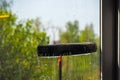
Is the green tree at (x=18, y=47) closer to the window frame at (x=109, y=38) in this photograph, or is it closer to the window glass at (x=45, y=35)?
the window glass at (x=45, y=35)

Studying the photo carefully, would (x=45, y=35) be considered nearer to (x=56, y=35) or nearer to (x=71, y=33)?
(x=56, y=35)

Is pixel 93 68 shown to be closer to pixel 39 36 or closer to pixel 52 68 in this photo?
pixel 52 68

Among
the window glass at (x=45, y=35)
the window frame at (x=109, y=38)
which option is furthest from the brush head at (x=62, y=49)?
the window frame at (x=109, y=38)

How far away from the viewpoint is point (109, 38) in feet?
5.43

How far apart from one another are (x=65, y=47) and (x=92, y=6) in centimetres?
38

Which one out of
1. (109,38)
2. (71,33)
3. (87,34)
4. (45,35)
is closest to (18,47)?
(45,35)

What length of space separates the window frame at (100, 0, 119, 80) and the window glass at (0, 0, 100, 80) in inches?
1.4

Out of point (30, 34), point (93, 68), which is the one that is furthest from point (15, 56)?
point (93, 68)

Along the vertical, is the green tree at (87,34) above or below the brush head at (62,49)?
above

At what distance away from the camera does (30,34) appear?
4.88 ft

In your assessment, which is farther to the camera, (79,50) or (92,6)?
(92,6)

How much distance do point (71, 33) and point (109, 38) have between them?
0.29 meters

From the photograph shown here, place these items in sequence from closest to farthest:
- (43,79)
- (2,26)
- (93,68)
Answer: (2,26) < (43,79) < (93,68)

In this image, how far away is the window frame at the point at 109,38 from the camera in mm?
1638
